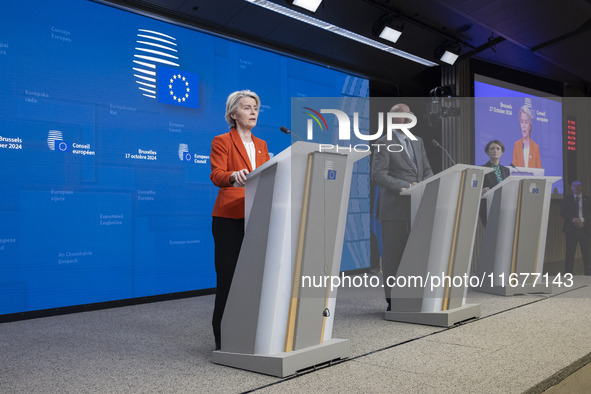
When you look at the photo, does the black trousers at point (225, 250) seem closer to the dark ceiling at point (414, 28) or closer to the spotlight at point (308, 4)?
the dark ceiling at point (414, 28)

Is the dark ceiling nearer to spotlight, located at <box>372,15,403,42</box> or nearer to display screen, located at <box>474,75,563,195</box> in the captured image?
spotlight, located at <box>372,15,403,42</box>

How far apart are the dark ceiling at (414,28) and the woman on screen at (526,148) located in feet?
2.46

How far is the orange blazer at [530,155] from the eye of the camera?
727cm

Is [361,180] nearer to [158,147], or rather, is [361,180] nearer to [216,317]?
[158,147]

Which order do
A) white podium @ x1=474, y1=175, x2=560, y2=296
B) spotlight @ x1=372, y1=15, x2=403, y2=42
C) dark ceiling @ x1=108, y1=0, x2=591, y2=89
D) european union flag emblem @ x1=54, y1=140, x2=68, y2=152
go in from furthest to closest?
1. spotlight @ x1=372, y1=15, x2=403, y2=42
2. dark ceiling @ x1=108, y1=0, x2=591, y2=89
3. white podium @ x1=474, y1=175, x2=560, y2=296
4. european union flag emblem @ x1=54, y1=140, x2=68, y2=152

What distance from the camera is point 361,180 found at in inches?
252

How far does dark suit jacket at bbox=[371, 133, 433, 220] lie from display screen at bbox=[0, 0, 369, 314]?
5.98 feet

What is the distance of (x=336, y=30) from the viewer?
5.51 meters

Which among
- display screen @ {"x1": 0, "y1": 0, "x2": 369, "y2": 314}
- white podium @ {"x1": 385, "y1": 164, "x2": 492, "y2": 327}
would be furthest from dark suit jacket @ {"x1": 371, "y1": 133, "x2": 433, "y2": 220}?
display screen @ {"x1": 0, "y1": 0, "x2": 369, "y2": 314}

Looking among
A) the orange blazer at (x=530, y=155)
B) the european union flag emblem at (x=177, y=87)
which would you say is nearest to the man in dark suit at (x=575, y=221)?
the orange blazer at (x=530, y=155)

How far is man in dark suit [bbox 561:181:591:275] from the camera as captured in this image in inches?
251

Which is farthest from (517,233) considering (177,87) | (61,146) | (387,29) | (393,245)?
(61,146)

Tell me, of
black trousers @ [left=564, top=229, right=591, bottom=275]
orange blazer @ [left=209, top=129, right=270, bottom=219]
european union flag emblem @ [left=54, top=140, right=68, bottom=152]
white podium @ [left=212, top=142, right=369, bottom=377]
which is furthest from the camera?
black trousers @ [left=564, top=229, right=591, bottom=275]

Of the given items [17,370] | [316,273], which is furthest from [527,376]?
[17,370]
